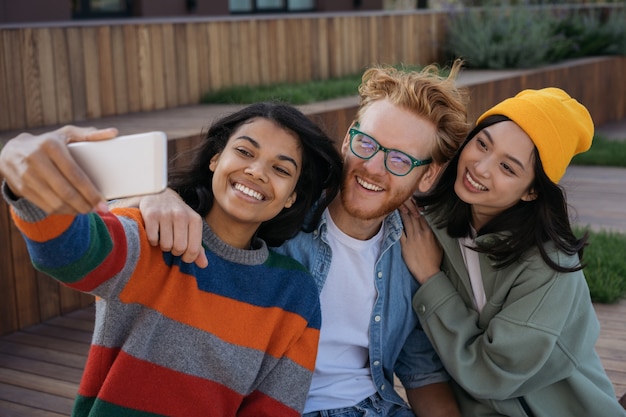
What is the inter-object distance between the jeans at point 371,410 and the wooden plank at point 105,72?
3446mm

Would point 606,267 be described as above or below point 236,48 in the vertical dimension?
below

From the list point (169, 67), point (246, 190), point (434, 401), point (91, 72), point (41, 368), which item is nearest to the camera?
point (246, 190)

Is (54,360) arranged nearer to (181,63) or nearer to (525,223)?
(525,223)

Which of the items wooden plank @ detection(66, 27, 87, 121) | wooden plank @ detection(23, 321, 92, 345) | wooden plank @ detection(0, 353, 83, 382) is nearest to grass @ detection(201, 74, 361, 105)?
wooden plank @ detection(66, 27, 87, 121)

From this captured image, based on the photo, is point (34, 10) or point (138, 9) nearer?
point (34, 10)

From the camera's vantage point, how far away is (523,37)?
9.08 metres

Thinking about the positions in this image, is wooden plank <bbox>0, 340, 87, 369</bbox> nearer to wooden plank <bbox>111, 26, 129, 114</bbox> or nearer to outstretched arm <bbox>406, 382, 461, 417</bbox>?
outstretched arm <bbox>406, 382, 461, 417</bbox>

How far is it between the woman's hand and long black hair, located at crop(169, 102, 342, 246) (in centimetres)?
25

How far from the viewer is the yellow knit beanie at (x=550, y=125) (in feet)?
7.32

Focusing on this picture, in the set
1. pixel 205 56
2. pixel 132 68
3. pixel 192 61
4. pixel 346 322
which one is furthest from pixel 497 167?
pixel 205 56

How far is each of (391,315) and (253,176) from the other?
584mm

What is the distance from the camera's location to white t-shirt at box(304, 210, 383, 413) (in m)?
2.28

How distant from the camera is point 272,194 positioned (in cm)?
206

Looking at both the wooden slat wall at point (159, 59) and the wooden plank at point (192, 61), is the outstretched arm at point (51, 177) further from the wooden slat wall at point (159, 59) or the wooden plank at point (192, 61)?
the wooden plank at point (192, 61)
